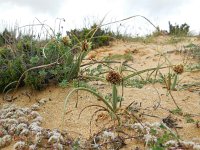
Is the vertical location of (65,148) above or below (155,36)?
below

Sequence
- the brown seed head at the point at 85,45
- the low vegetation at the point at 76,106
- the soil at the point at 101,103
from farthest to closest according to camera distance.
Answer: the brown seed head at the point at 85,45
the soil at the point at 101,103
the low vegetation at the point at 76,106

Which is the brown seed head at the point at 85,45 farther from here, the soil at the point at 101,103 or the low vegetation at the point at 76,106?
the soil at the point at 101,103

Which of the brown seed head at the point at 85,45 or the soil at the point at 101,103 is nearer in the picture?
the soil at the point at 101,103

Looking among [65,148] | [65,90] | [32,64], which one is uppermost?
[32,64]

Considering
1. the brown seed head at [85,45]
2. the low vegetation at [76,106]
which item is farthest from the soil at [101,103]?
the brown seed head at [85,45]

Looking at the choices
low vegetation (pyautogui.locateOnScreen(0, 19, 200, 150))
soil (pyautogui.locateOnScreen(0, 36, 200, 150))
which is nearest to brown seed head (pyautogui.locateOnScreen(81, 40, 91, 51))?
low vegetation (pyautogui.locateOnScreen(0, 19, 200, 150))

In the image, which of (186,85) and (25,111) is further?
(186,85)

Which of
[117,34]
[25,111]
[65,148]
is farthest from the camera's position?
[117,34]

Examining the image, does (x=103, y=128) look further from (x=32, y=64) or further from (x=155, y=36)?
(x=155, y=36)

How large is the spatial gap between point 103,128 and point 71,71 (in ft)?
3.72

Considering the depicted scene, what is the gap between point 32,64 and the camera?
12.9ft

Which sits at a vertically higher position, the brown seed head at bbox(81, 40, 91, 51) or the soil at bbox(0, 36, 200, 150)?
the brown seed head at bbox(81, 40, 91, 51)

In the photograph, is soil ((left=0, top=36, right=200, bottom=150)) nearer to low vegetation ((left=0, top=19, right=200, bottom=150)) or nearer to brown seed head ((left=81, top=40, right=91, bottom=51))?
low vegetation ((left=0, top=19, right=200, bottom=150))

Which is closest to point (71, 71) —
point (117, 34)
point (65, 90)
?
point (65, 90)
